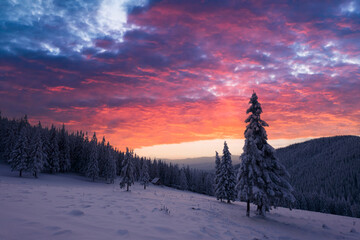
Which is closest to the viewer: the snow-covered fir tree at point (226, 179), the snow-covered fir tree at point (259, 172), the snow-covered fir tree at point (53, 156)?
the snow-covered fir tree at point (259, 172)

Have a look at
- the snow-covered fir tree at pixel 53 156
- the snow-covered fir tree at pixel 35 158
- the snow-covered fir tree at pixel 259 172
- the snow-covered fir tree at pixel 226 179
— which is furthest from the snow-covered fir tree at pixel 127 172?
the snow-covered fir tree at pixel 259 172

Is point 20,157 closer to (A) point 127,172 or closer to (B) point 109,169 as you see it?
(B) point 109,169

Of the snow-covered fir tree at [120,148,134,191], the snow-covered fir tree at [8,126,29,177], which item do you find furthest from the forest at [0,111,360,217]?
the snow-covered fir tree at [120,148,134,191]

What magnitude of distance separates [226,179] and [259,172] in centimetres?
2571

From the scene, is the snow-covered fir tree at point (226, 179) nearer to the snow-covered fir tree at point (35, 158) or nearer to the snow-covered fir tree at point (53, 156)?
the snow-covered fir tree at point (35, 158)

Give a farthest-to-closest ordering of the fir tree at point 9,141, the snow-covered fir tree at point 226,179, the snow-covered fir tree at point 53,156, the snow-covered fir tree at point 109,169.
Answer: the snow-covered fir tree at point 109,169
the fir tree at point 9,141
the snow-covered fir tree at point 53,156
the snow-covered fir tree at point 226,179

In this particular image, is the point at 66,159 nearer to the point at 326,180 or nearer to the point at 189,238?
the point at 189,238

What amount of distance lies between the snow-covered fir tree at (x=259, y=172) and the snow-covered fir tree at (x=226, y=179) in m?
22.6

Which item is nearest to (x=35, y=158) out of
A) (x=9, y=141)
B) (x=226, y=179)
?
(x=9, y=141)

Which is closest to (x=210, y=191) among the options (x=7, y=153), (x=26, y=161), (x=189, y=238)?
(x=26, y=161)

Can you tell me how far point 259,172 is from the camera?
19297 mm

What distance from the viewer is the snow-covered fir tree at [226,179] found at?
1647 inches

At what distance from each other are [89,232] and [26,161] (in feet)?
211

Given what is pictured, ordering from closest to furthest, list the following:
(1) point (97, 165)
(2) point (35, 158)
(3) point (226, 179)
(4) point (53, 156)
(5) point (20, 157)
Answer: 1. (3) point (226, 179)
2. (5) point (20, 157)
3. (2) point (35, 158)
4. (4) point (53, 156)
5. (1) point (97, 165)
